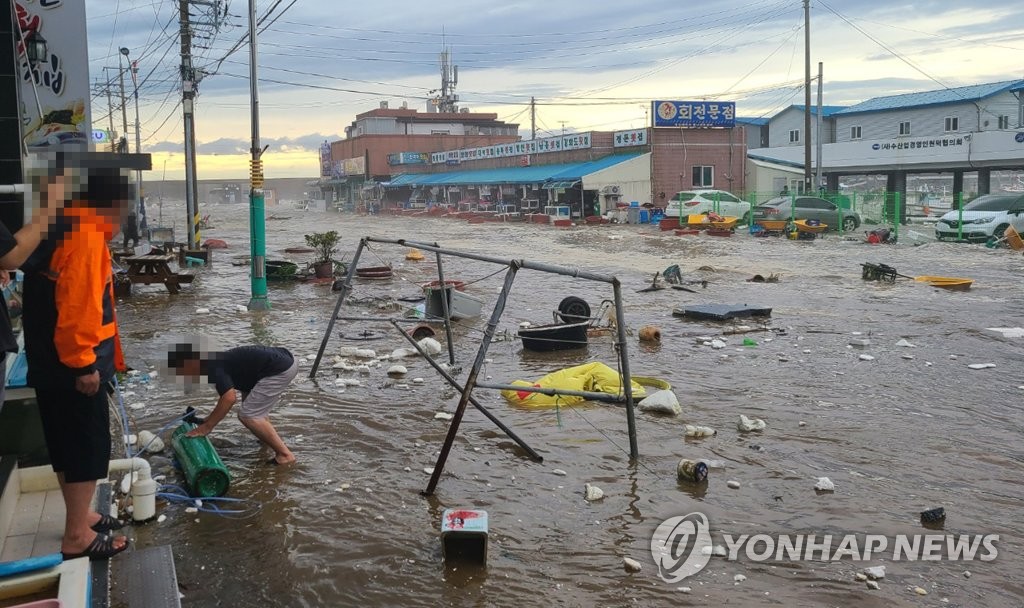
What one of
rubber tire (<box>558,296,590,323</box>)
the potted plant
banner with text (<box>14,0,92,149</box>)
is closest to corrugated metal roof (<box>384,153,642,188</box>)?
the potted plant

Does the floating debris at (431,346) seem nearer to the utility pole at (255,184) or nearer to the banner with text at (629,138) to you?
the utility pole at (255,184)

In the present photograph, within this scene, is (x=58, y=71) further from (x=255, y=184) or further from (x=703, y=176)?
(x=703, y=176)

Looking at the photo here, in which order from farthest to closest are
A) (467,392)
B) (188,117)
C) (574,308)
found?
1. (188,117)
2. (574,308)
3. (467,392)

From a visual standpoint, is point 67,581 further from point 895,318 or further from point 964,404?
point 895,318

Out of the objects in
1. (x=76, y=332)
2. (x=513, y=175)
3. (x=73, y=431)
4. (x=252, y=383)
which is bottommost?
(x=252, y=383)

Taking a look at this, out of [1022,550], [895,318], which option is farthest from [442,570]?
Result: [895,318]

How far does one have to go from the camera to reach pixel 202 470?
490cm

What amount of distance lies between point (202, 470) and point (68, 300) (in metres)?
1.85

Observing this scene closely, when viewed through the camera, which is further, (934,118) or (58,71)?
(934,118)

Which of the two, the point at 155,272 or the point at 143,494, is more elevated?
the point at 155,272

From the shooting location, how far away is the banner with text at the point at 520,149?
46562 mm

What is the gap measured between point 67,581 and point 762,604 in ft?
10.1

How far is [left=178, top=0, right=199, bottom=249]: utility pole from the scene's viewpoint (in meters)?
21.7

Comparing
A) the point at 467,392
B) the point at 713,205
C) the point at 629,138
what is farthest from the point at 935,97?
the point at 467,392
